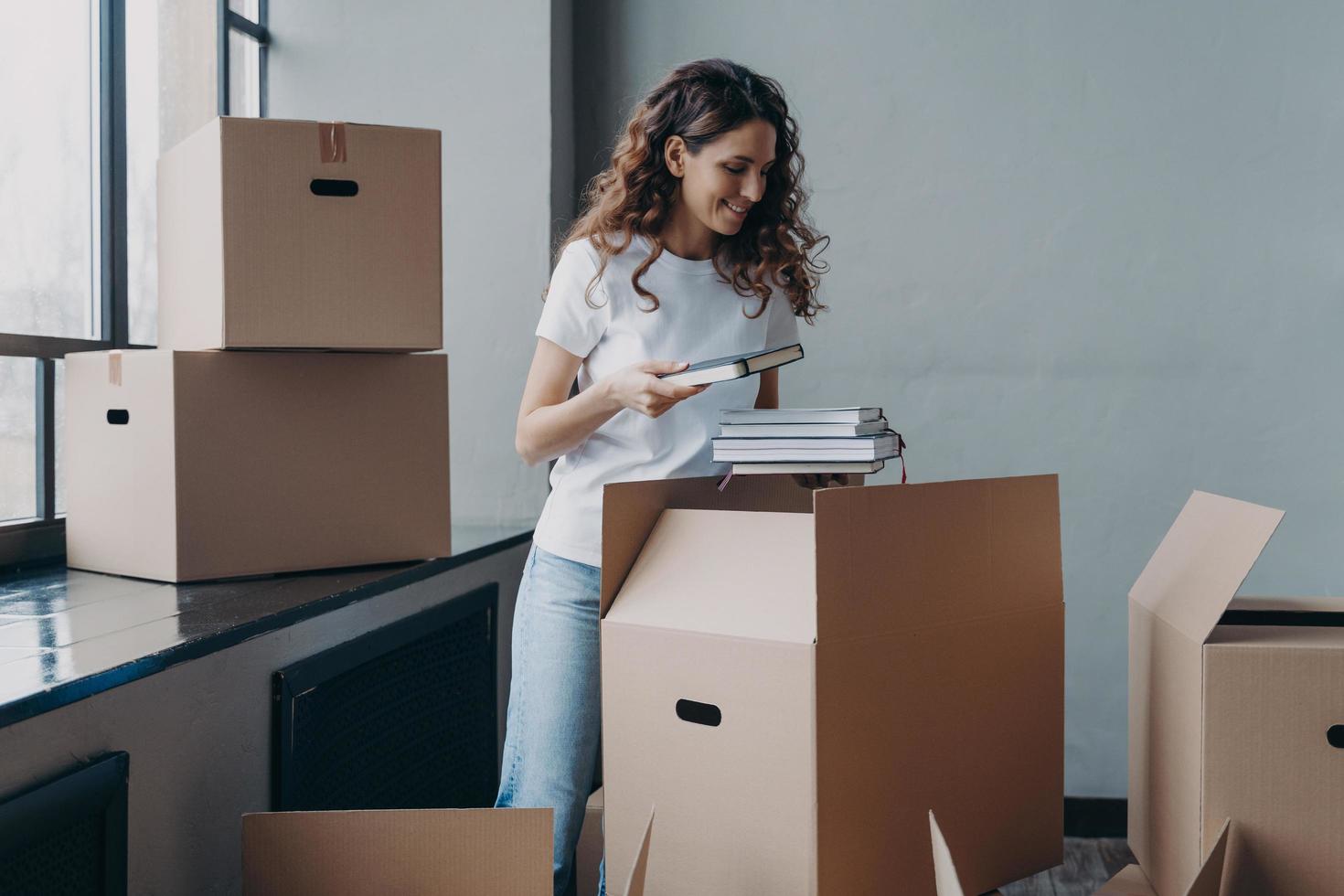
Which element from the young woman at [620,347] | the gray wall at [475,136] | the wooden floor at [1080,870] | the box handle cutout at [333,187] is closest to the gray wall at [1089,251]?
the wooden floor at [1080,870]

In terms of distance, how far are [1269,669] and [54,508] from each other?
5.52 ft

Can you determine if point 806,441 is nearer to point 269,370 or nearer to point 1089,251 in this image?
point 269,370

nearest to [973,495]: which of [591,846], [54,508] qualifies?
[591,846]

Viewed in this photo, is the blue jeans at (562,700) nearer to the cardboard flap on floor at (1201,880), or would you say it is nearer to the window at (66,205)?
the cardboard flap on floor at (1201,880)

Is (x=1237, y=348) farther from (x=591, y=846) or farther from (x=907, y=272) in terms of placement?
(x=591, y=846)

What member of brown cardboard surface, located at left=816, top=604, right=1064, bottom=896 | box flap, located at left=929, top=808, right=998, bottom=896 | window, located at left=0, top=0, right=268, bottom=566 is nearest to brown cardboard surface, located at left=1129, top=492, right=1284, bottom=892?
brown cardboard surface, located at left=816, top=604, right=1064, bottom=896

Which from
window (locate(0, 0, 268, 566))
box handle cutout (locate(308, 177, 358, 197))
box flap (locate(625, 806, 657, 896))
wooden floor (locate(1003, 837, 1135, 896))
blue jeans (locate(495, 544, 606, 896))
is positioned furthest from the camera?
wooden floor (locate(1003, 837, 1135, 896))

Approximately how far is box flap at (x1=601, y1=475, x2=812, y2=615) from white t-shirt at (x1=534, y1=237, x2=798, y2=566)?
0.24 ft

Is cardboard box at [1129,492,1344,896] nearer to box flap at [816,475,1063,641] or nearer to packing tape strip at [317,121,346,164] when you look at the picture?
box flap at [816,475,1063,641]

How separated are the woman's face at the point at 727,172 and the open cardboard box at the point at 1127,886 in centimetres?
78

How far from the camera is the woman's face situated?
1.37 meters

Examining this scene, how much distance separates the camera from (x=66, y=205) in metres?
1.71

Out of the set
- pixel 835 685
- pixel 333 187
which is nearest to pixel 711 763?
pixel 835 685

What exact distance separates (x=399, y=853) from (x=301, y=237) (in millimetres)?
844
